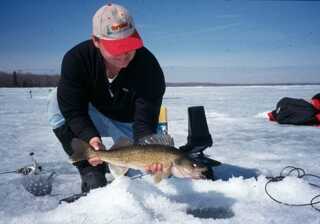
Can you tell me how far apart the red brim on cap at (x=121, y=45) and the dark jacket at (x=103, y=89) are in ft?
1.86

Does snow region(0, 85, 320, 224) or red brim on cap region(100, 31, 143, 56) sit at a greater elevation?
red brim on cap region(100, 31, 143, 56)

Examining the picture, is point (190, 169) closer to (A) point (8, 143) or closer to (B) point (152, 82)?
(B) point (152, 82)

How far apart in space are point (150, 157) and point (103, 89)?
1202 millimetres

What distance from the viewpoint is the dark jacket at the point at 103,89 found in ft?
12.2

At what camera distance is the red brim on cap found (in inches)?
123

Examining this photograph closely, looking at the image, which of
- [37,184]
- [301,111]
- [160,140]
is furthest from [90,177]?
[301,111]

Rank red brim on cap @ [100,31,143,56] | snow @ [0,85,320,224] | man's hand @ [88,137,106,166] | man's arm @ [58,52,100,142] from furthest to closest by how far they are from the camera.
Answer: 1. man's arm @ [58,52,100,142]
2. man's hand @ [88,137,106,166]
3. red brim on cap @ [100,31,143,56]
4. snow @ [0,85,320,224]

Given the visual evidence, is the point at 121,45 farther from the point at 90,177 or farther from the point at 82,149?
the point at 90,177

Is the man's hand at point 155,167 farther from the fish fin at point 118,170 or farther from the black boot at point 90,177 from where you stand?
the black boot at point 90,177

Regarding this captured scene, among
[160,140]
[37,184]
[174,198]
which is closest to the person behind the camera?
[160,140]

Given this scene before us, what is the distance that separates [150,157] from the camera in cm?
302

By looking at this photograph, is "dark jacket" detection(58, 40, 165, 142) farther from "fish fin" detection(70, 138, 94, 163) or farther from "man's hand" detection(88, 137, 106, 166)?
"fish fin" detection(70, 138, 94, 163)

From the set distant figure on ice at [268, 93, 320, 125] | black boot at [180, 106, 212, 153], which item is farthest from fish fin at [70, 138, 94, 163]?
distant figure on ice at [268, 93, 320, 125]

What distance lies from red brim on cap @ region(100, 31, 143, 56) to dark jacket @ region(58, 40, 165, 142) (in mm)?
568
